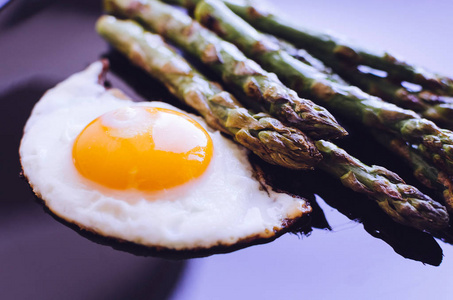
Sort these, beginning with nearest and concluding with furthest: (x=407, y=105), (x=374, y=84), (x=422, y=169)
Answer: (x=422, y=169) < (x=407, y=105) < (x=374, y=84)

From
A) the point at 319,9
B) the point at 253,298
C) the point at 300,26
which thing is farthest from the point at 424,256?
the point at 319,9

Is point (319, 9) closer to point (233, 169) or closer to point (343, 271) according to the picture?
point (233, 169)

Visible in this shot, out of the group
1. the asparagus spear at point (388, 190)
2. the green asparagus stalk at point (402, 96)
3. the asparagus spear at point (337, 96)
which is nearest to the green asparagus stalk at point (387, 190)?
the asparagus spear at point (388, 190)

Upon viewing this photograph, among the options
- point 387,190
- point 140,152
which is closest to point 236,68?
point 140,152

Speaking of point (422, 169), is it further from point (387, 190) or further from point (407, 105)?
point (407, 105)

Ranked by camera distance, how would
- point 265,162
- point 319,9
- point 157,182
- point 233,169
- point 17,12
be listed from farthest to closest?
point 319,9, point 17,12, point 265,162, point 233,169, point 157,182

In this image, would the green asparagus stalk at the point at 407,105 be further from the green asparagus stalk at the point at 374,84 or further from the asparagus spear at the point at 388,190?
the asparagus spear at the point at 388,190
